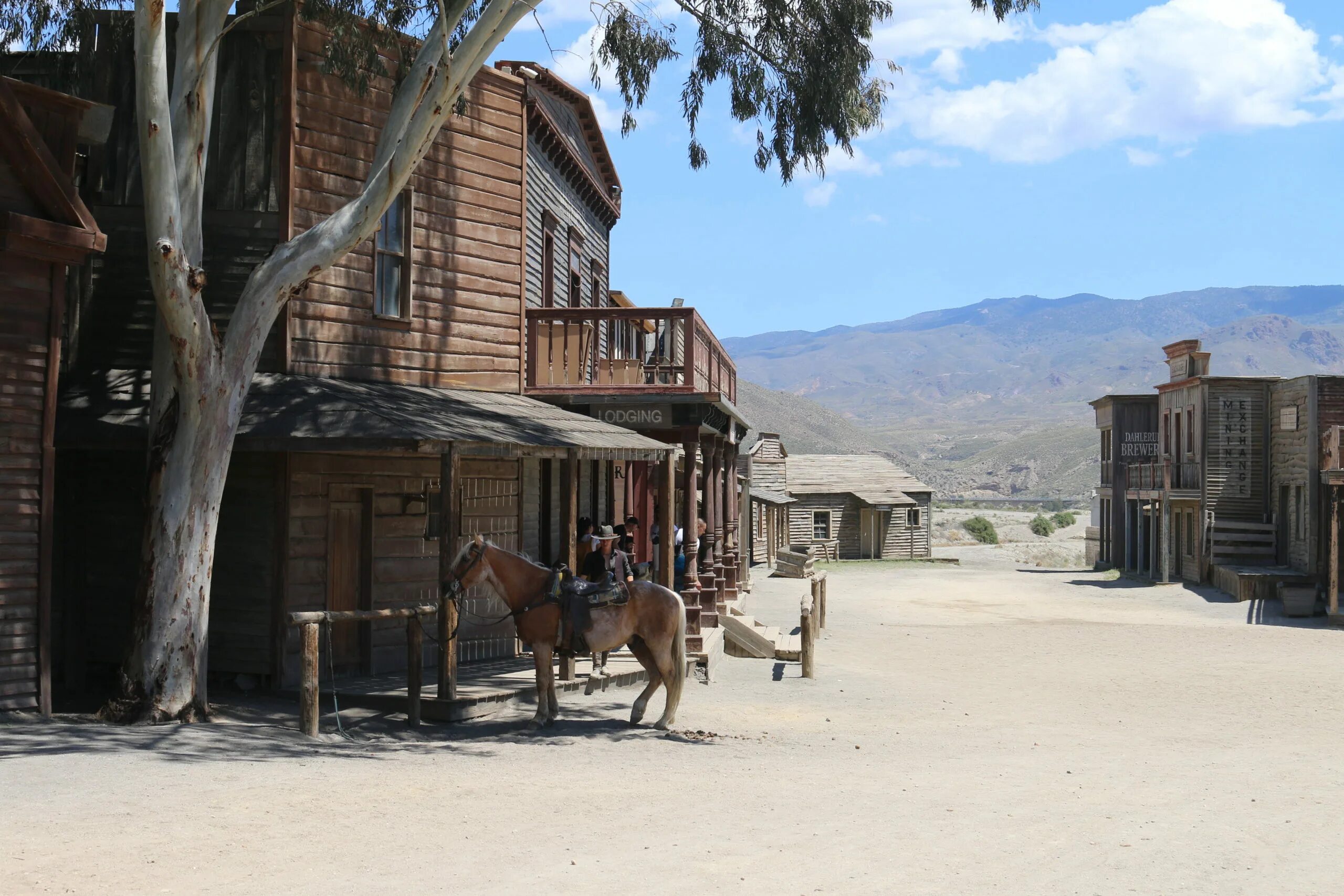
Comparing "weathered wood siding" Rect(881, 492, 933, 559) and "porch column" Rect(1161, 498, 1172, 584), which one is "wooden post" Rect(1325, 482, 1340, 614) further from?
"weathered wood siding" Rect(881, 492, 933, 559)

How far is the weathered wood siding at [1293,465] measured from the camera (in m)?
30.6

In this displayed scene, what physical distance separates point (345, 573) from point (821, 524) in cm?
3752

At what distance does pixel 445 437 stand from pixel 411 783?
12.0 feet

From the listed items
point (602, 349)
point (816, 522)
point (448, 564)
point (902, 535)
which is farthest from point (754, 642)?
point (902, 535)

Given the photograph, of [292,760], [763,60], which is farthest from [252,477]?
[763,60]

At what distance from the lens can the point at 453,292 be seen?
50.2ft

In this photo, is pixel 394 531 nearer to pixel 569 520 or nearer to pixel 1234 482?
pixel 569 520

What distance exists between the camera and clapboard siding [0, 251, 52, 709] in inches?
424

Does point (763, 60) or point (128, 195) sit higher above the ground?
point (763, 60)

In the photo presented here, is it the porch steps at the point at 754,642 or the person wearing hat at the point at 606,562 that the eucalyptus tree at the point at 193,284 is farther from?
the porch steps at the point at 754,642

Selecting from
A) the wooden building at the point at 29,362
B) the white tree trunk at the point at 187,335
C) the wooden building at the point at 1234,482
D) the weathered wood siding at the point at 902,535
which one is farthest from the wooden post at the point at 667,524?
the weathered wood siding at the point at 902,535

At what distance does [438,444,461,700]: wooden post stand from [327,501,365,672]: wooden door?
2.20 meters

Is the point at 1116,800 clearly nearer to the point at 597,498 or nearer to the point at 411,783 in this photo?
the point at 411,783

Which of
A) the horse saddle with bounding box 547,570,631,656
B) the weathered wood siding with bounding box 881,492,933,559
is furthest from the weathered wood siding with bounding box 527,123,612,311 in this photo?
the weathered wood siding with bounding box 881,492,933,559
